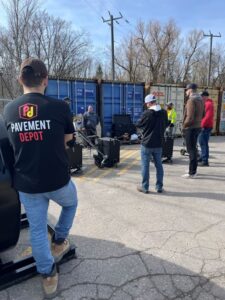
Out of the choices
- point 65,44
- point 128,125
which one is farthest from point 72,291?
point 65,44

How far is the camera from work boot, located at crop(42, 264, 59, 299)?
99.7 inches

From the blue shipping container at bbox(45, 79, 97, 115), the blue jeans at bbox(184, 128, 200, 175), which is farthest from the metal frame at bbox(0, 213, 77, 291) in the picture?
the blue shipping container at bbox(45, 79, 97, 115)

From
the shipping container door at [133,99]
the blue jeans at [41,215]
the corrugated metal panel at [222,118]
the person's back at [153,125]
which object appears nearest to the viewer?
the blue jeans at [41,215]

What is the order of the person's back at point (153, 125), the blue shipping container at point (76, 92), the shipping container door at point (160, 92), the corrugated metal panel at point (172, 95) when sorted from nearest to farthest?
the person's back at point (153, 125), the blue shipping container at point (76, 92), the shipping container door at point (160, 92), the corrugated metal panel at point (172, 95)

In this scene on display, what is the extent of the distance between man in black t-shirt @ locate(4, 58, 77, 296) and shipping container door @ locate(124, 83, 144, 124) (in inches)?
442

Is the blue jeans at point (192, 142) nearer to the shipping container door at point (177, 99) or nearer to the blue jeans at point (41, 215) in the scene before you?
the blue jeans at point (41, 215)

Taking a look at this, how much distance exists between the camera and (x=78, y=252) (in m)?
3.27

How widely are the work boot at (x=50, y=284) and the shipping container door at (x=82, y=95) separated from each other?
33.2ft

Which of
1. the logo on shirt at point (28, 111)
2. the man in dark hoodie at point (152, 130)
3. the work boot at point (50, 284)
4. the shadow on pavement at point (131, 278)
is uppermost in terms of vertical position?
the logo on shirt at point (28, 111)

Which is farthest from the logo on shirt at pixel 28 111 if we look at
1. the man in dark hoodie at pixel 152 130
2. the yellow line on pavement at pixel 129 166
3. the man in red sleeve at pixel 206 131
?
the man in red sleeve at pixel 206 131

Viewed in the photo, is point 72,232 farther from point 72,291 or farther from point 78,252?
point 72,291

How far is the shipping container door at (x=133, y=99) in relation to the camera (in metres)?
13.5

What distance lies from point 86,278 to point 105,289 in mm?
253

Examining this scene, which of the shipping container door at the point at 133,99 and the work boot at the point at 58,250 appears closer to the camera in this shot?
the work boot at the point at 58,250
